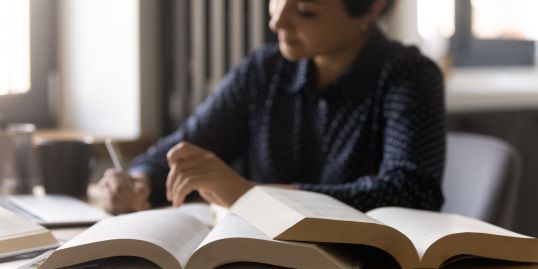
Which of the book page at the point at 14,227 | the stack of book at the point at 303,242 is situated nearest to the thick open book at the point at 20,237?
the book page at the point at 14,227

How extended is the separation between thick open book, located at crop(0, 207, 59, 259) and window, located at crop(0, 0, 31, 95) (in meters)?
1.21

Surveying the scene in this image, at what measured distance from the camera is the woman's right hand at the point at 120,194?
4.66ft

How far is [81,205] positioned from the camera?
147 cm

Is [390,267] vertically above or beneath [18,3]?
beneath

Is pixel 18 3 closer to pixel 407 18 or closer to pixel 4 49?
pixel 4 49

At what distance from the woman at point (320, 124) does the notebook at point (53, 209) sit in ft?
0.18

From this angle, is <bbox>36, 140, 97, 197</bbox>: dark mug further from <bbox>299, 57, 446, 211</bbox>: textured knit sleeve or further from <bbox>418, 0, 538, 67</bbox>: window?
<bbox>418, 0, 538, 67</bbox>: window

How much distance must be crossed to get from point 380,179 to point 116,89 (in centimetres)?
113

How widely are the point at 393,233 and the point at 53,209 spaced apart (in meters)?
0.68

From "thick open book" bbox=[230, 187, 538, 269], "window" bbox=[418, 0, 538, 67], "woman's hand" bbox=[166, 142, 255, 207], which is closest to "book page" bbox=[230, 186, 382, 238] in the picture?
"thick open book" bbox=[230, 187, 538, 269]

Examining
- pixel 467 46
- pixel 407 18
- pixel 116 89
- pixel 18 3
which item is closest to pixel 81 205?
pixel 116 89

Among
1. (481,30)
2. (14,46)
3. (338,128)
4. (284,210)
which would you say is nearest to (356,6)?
(338,128)

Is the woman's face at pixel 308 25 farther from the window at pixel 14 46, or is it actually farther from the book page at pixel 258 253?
the window at pixel 14 46

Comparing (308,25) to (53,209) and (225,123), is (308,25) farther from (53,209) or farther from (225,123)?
(53,209)
